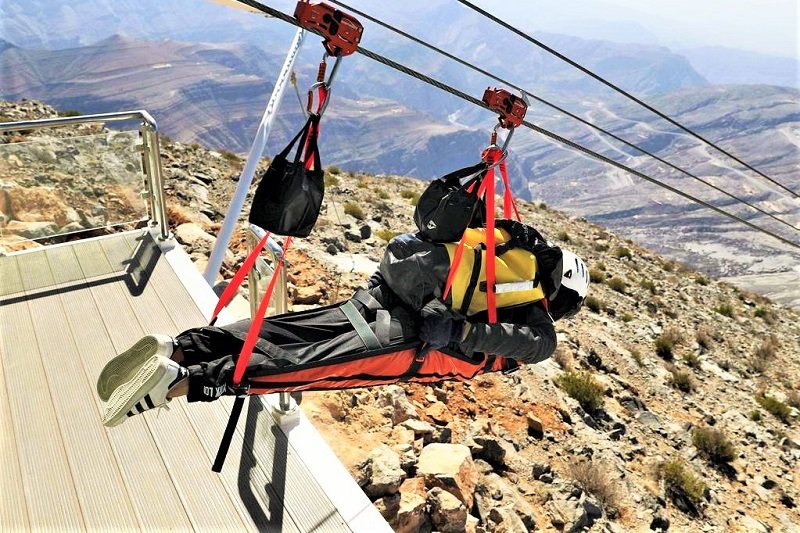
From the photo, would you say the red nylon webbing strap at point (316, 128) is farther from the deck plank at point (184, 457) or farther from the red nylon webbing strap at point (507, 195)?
the deck plank at point (184, 457)

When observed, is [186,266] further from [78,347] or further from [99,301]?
[78,347]

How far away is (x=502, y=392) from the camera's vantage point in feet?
25.8

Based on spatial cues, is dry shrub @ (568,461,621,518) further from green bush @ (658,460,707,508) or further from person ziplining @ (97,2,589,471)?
person ziplining @ (97,2,589,471)

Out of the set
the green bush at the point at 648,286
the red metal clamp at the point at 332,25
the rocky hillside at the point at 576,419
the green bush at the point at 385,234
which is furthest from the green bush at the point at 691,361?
the red metal clamp at the point at 332,25

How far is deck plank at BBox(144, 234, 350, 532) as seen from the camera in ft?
10.6

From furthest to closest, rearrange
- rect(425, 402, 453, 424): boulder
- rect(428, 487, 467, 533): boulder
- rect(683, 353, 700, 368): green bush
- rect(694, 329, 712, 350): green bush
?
rect(694, 329, 712, 350): green bush → rect(683, 353, 700, 368): green bush → rect(425, 402, 453, 424): boulder → rect(428, 487, 467, 533): boulder

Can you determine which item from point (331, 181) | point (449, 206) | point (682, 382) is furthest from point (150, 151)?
point (331, 181)

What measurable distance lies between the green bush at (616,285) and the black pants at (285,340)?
14.2m

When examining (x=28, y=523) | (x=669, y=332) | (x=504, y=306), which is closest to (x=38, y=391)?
(x=28, y=523)

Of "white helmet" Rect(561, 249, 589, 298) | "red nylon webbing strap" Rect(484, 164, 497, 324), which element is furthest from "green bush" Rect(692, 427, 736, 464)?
"red nylon webbing strap" Rect(484, 164, 497, 324)

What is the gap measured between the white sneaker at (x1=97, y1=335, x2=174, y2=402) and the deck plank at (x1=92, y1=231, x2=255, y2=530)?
652mm

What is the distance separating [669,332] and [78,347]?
45.2 ft

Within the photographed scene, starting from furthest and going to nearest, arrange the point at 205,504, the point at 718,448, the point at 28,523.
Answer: the point at 718,448 → the point at 205,504 → the point at 28,523

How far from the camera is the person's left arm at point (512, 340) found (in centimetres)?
385
